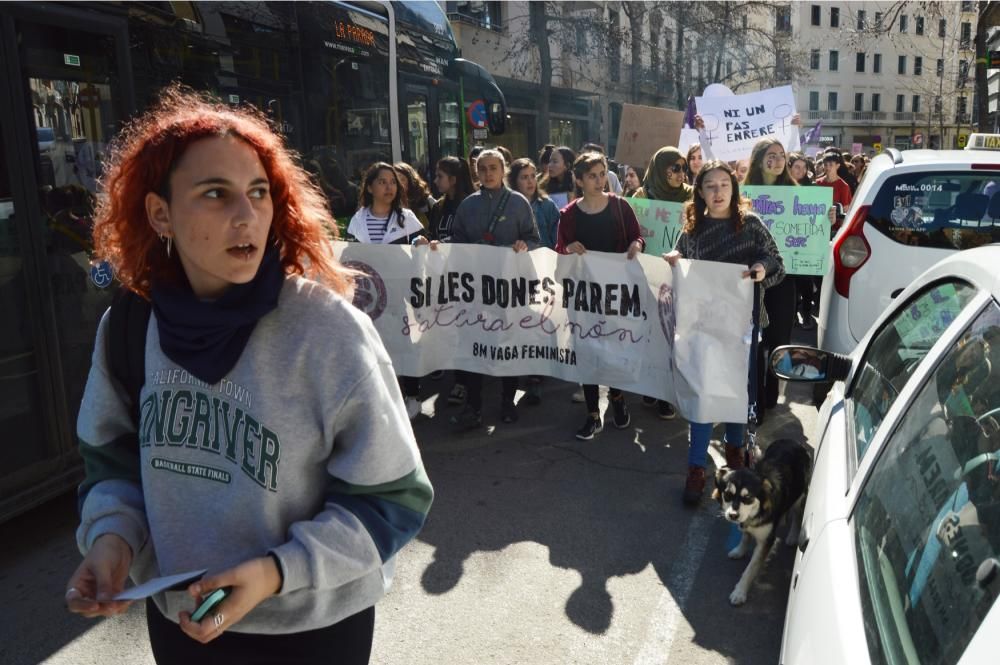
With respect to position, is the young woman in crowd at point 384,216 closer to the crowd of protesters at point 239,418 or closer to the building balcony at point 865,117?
the crowd of protesters at point 239,418

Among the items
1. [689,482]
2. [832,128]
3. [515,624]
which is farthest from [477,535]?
[832,128]

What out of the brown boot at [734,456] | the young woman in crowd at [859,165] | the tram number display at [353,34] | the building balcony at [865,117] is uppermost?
the building balcony at [865,117]

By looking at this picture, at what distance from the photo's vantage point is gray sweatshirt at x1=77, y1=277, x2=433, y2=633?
1.48m

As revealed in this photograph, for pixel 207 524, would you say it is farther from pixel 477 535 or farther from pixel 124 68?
A: pixel 124 68

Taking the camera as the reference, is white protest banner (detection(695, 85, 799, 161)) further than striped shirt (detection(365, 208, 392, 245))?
Yes

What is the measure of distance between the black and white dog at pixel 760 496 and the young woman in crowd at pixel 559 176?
18.6 ft

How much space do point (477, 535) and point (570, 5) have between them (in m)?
30.7

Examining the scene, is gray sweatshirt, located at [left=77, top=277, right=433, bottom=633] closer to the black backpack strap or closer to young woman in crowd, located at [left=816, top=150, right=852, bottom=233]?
the black backpack strap

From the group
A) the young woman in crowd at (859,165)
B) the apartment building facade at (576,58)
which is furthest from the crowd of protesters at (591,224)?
the apartment building facade at (576,58)

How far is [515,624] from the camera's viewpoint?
357 cm

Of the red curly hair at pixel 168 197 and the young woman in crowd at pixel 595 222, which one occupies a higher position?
the red curly hair at pixel 168 197

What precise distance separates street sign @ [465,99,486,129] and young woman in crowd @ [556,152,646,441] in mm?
4647

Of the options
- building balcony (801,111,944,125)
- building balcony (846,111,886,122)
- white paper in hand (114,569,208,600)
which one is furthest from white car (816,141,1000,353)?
building balcony (846,111,886,122)

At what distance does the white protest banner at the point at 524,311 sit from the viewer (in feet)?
18.0
